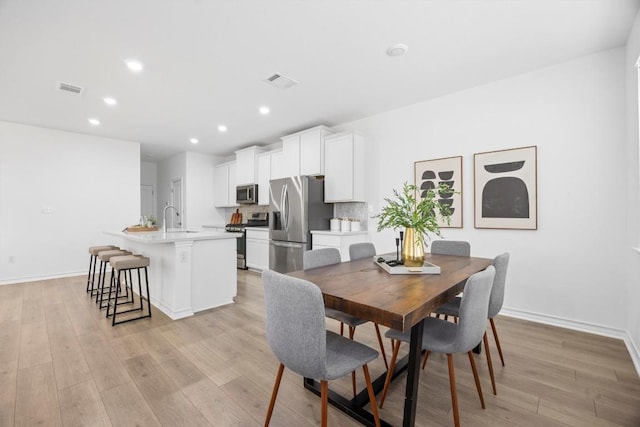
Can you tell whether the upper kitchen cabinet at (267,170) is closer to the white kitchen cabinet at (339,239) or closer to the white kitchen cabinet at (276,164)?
the white kitchen cabinet at (276,164)

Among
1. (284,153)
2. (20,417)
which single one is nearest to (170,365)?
(20,417)

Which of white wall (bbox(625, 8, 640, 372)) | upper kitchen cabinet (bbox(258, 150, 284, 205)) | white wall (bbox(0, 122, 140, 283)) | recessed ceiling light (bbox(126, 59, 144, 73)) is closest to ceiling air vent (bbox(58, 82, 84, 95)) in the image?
recessed ceiling light (bbox(126, 59, 144, 73))

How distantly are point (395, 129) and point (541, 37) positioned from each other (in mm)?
1904

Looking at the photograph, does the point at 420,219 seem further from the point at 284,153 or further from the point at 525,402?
the point at 284,153

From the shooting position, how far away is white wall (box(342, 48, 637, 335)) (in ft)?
8.64

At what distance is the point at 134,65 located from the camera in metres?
2.89

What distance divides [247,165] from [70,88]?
3149mm

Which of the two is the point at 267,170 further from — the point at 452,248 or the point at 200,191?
the point at 452,248

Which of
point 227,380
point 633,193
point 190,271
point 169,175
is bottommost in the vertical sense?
point 227,380

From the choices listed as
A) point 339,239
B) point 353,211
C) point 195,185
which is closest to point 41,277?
point 195,185

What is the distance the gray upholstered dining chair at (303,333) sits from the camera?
1.17 m

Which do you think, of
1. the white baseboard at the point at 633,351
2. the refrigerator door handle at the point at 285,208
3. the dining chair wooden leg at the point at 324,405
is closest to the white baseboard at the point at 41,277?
the refrigerator door handle at the point at 285,208

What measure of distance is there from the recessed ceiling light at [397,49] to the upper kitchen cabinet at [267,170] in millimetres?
3134

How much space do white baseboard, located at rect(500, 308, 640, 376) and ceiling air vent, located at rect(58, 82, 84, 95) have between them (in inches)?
223
